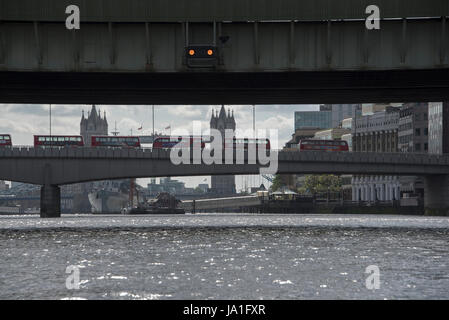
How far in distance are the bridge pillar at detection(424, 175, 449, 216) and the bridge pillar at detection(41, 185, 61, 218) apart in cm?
5611

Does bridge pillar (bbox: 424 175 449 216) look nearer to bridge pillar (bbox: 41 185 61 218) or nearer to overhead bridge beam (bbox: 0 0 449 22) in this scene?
bridge pillar (bbox: 41 185 61 218)

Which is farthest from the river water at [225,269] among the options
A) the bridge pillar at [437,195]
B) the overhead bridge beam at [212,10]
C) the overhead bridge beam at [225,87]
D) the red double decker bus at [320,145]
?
the red double decker bus at [320,145]

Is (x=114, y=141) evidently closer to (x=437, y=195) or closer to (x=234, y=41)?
(x=437, y=195)

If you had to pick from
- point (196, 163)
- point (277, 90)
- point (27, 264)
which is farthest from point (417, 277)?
point (196, 163)

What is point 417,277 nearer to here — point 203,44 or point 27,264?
point 27,264

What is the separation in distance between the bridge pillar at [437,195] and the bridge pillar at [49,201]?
2209 inches

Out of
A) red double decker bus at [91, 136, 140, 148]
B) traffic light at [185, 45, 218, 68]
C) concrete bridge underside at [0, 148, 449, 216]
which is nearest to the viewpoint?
traffic light at [185, 45, 218, 68]

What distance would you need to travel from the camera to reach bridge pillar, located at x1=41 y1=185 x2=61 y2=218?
121 m

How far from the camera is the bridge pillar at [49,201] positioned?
398 ft

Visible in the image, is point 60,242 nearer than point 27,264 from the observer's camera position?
No

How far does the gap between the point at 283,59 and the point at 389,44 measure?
7.05m

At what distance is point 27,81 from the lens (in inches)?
2628

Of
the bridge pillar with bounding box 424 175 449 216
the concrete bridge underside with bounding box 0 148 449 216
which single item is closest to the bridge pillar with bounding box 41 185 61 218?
the concrete bridge underside with bounding box 0 148 449 216

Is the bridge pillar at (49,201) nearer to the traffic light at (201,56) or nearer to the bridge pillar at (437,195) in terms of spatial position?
the bridge pillar at (437,195)
